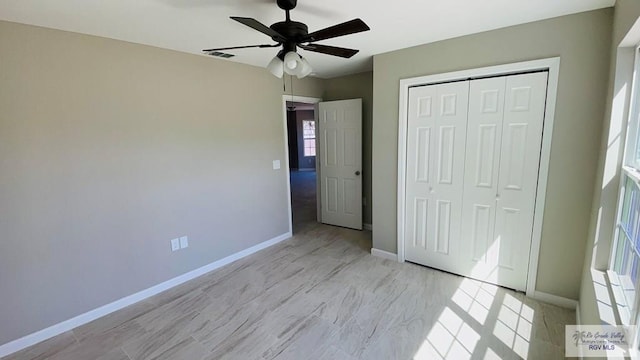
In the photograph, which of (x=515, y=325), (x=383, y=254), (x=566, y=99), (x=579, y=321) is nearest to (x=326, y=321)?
(x=383, y=254)

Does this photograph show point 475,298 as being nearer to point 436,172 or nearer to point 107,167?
point 436,172

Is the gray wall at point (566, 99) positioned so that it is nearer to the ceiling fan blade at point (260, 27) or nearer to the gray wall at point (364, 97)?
the gray wall at point (364, 97)

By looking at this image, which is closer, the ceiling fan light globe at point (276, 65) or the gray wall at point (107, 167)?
the ceiling fan light globe at point (276, 65)

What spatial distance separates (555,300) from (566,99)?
5.58ft

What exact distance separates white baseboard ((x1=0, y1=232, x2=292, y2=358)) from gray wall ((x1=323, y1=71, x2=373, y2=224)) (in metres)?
1.96

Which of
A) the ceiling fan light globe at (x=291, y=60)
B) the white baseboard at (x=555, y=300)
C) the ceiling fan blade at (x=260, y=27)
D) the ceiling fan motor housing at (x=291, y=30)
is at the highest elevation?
the ceiling fan motor housing at (x=291, y=30)

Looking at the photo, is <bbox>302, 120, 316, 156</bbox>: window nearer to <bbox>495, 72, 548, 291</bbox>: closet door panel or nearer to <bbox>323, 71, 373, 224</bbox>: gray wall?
<bbox>323, 71, 373, 224</bbox>: gray wall

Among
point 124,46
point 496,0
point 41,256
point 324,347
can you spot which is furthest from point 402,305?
point 124,46

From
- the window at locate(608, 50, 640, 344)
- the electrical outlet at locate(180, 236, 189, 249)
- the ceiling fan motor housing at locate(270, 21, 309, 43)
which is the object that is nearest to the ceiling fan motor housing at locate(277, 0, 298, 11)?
the ceiling fan motor housing at locate(270, 21, 309, 43)

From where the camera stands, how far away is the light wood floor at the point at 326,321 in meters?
2.10

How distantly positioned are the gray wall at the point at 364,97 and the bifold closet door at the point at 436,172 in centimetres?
128

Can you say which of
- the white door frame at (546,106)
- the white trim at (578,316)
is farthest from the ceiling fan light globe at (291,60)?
the white trim at (578,316)

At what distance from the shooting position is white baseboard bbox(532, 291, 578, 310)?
245cm

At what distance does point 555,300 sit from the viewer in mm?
2514
